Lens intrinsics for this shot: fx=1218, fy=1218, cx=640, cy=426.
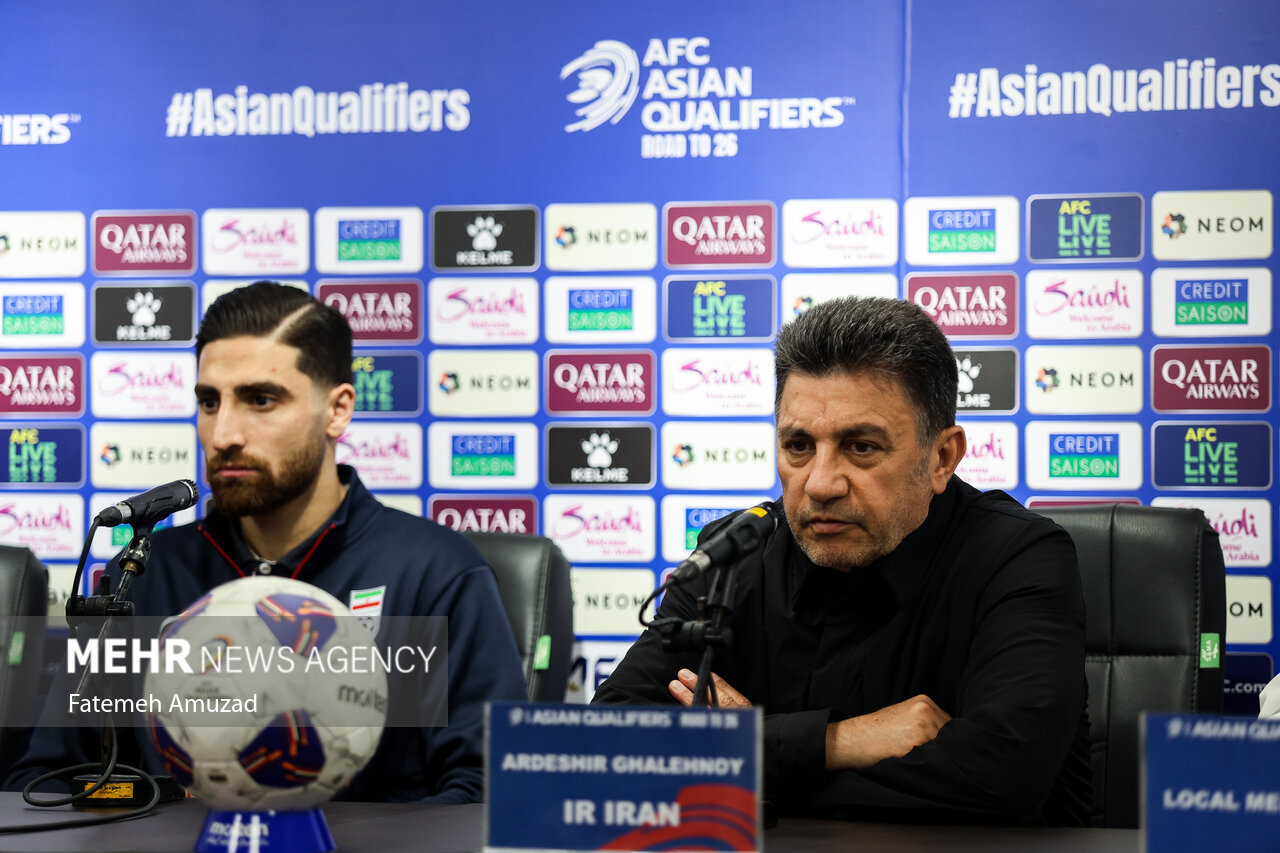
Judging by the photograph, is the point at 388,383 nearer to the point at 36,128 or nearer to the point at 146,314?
the point at 146,314

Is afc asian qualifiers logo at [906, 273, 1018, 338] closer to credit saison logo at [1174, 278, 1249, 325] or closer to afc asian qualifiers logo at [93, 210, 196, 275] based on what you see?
credit saison logo at [1174, 278, 1249, 325]

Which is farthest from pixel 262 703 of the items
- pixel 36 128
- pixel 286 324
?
pixel 36 128

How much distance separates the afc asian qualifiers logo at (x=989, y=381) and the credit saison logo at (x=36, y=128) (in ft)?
8.12

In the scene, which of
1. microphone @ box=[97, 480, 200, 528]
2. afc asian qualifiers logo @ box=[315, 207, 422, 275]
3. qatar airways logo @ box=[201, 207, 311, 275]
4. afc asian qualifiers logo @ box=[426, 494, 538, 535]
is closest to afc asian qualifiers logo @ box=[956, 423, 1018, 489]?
afc asian qualifiers logo @ box=[426, 494, 538, 535]

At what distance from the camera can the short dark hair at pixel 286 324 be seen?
204cm

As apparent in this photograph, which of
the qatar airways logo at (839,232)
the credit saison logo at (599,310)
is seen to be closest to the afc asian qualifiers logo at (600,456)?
the credit saison logo at (599,310)

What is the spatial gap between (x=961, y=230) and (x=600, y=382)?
0.98m

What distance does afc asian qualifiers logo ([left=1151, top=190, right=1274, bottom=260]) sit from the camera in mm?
2912

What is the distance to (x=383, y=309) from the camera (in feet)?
10.6

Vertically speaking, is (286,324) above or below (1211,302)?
below

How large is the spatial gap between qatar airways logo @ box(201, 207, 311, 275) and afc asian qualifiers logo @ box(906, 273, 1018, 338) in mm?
1607

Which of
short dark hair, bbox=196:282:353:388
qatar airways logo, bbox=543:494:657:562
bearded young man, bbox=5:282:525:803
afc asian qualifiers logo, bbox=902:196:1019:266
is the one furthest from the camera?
qatar airways logo, bbox=543:494:657:562

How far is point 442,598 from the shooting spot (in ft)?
6.35

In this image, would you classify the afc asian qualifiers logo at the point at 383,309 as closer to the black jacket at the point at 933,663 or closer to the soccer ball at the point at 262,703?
the black jacket at the point at 933,663
